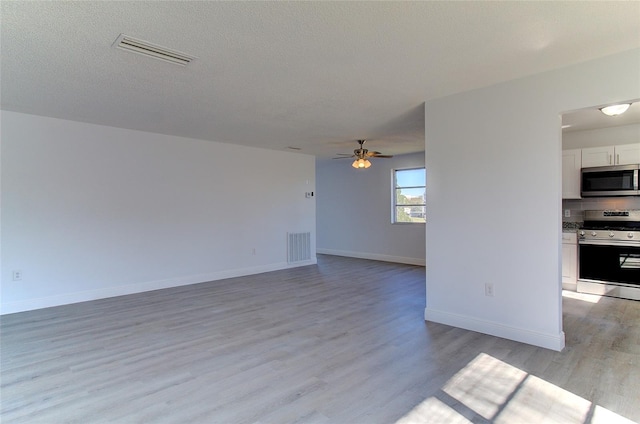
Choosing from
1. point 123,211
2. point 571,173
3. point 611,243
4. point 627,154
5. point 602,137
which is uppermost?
point 602,137

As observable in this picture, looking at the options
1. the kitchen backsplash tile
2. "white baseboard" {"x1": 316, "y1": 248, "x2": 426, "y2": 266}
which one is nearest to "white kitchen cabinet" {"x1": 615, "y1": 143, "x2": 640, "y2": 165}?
the kitchen backsplash tile

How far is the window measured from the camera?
766 centimetres

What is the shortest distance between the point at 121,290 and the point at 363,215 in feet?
18.2

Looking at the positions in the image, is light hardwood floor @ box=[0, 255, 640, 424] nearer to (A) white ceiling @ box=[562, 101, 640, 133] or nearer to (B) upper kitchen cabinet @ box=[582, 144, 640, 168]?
(B) upper kitchen cabinet @ box=[582, 144, 640, 168]

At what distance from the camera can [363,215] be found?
8.66 m

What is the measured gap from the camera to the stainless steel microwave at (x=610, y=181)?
464 centimetres

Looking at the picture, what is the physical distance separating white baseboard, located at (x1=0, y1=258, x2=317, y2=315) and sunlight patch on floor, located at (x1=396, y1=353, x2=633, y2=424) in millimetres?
4588

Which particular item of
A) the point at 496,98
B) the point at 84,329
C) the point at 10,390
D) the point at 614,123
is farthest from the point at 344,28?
the point at 614,123

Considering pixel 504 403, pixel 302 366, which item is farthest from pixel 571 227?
pixel 302 366

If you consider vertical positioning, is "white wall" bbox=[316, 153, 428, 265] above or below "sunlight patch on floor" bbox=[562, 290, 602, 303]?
above

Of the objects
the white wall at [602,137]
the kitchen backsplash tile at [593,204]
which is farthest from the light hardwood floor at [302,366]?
the white wall at [602,137]

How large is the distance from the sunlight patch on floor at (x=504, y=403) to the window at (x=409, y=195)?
5.29 m

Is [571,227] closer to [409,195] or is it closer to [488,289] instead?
[488,289]

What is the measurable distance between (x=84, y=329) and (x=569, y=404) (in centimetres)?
438
